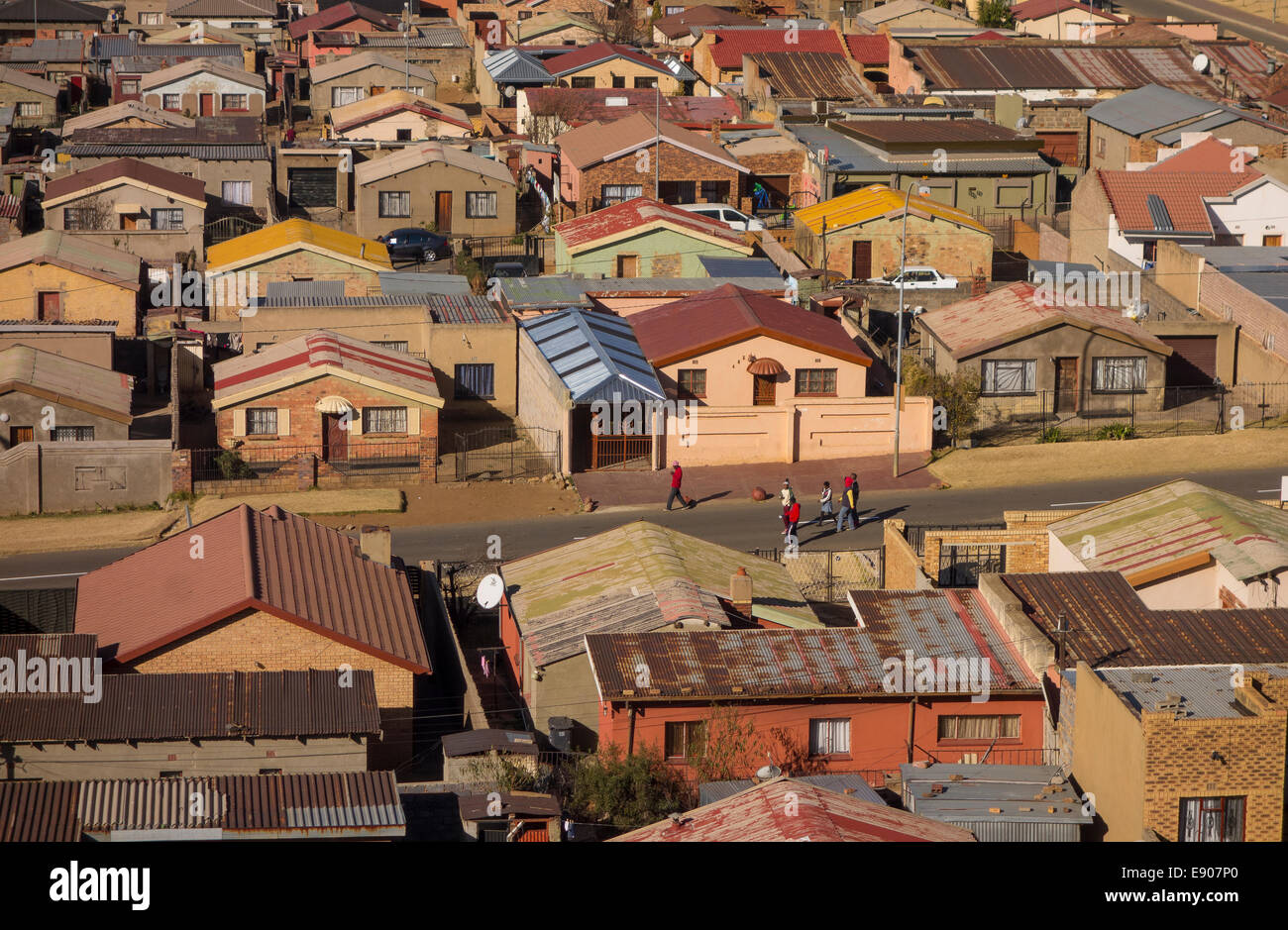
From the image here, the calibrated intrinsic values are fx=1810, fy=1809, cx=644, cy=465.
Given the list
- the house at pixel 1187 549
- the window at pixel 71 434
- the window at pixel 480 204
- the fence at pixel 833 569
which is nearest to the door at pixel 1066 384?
the fence at pixel 833 569

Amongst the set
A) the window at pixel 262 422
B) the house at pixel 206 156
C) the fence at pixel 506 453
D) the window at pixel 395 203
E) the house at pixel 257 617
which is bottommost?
the house at pixel 257 617

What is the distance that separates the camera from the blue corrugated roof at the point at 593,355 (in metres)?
48.6

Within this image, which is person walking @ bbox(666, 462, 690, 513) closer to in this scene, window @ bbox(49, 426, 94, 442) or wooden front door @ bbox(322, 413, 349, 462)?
wooden front door @ bbox(322, 413, 349, 462)

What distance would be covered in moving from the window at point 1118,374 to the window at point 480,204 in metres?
30.4

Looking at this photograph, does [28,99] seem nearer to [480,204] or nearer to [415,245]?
[480,204]

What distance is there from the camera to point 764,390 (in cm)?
5222

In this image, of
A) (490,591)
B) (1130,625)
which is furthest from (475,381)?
(1130,625)

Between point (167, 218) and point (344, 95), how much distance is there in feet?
90.7

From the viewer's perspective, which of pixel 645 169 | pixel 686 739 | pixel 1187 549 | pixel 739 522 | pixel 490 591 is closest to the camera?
pixel 686 739

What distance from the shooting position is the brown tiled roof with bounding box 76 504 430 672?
31.7m

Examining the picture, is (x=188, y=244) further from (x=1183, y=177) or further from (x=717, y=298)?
(x=1183, y=177)

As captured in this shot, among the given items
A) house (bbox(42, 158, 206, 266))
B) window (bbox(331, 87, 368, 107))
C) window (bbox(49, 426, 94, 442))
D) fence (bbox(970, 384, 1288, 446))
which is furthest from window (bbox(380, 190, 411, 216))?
fence (bbox(970, 384, 1288, 446))

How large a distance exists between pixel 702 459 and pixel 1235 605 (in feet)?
59.2

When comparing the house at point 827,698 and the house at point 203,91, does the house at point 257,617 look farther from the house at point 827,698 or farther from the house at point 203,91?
the house at point 203,91
